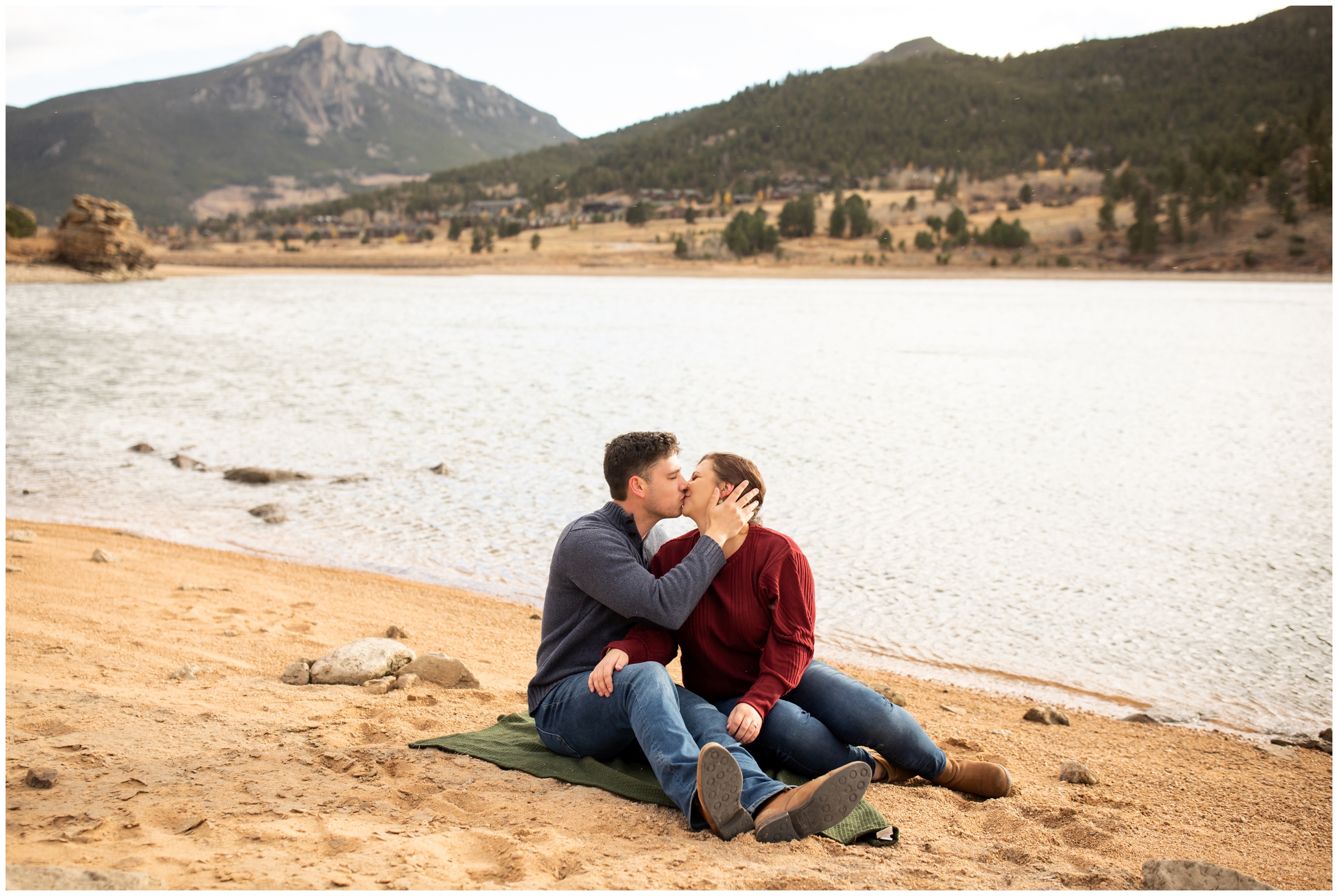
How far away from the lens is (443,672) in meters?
5.43

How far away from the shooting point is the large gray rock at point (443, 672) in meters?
5.41

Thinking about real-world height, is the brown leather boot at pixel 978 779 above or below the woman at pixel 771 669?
below

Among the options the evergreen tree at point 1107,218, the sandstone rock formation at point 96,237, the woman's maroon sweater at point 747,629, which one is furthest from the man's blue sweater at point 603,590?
the evergreen tree at point 1107,218

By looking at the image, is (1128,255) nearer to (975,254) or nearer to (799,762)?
(975,254)

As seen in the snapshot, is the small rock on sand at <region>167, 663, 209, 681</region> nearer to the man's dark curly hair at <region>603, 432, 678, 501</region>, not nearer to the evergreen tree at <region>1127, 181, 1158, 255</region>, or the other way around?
the man's dark curly hair at <region>603, 432, 678, 501</region>

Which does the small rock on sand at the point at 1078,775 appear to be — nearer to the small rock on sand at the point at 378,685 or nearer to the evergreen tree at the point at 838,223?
the small rock on sand at the point at 378,685

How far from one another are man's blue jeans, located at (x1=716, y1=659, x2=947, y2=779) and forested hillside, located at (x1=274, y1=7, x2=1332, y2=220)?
12087 cm

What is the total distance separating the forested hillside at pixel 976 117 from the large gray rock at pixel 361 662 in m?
121

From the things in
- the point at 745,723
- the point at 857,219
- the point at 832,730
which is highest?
the point at 857,219

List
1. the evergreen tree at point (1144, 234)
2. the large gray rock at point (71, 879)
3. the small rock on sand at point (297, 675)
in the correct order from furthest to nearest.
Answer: the evergreen tree at point (1144, 234), the small rock on sand at point (297, 675), the large gray rock at point (71, 879)

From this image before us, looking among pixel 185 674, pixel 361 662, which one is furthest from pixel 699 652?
pixel 185 674

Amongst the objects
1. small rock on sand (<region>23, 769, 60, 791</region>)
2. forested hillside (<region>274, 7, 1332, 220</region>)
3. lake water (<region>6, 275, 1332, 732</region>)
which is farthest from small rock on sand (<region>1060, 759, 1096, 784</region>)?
forested hillside (<region>274, 7, 1332, 220</region>)

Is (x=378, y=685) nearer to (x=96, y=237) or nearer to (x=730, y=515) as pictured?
(x=730, y=515)

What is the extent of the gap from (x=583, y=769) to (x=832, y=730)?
1062 mm
